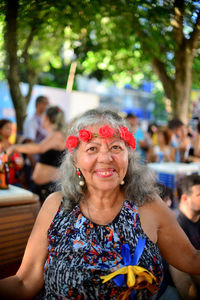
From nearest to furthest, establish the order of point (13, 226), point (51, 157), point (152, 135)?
1. point (13, 226)
2. point (51, 157)
3. point (152, 135)

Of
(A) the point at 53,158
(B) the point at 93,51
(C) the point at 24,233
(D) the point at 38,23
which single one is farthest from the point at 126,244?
(B) the point at 93,51

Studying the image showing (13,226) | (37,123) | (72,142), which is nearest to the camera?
(72,142)

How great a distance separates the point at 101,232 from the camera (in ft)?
4.92

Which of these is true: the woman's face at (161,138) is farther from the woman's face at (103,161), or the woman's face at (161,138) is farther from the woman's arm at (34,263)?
the woman's arm at (34,263)

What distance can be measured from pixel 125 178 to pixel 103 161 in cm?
28

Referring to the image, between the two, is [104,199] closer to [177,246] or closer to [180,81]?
[177,246]

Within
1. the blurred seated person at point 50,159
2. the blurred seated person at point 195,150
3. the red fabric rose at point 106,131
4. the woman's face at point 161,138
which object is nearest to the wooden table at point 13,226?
the red fabric rose at point 106,131

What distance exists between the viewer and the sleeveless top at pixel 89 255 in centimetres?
139

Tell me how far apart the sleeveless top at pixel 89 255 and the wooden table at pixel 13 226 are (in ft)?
1.31

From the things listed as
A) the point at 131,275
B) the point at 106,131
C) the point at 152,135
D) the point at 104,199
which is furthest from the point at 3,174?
the point at 152,135

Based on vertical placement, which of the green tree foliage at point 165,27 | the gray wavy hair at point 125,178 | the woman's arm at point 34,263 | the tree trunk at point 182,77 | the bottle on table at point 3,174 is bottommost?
the woman's arm at point 34,263

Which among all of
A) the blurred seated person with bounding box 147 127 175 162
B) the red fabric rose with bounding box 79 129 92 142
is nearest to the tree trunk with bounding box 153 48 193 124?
the red fabric rose with bounding box 79 129 92 142

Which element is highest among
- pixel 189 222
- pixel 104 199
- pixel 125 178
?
pixel 125 178

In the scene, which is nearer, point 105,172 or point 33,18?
point 105,172
